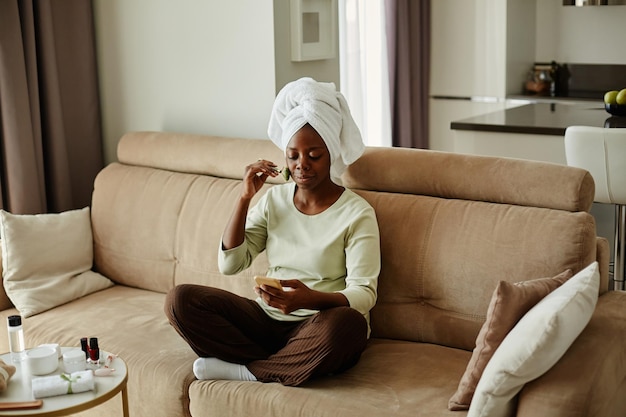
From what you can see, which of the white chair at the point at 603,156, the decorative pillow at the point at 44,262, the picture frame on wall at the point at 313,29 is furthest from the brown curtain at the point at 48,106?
the white chair at the point at 603,156

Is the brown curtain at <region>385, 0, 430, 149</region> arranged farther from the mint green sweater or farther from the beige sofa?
the mint green sweater

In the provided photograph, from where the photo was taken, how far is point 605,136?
3158mm

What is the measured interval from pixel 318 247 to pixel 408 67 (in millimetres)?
2521

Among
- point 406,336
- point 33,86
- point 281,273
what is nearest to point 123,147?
point 33,86

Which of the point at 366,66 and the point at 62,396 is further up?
the point at 366,66

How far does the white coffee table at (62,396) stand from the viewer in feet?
6.81

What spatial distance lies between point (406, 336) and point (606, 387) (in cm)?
79

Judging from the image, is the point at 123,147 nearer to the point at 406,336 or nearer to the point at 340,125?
the point at 340,125

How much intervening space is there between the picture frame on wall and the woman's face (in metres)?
0.91

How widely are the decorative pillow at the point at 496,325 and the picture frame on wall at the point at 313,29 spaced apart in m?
1.62

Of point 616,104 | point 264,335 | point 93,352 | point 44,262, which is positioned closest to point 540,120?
point 616,104

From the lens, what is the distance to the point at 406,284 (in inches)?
103

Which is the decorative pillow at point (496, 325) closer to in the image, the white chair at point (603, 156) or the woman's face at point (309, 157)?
the woman's face at point (309, 157)

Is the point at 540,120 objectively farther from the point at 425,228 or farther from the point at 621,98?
the point at 425,228
